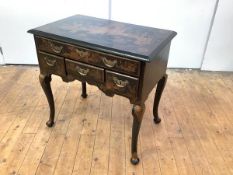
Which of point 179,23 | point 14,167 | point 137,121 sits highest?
point 179,23

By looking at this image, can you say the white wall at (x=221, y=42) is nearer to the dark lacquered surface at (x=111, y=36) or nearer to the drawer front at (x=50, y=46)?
the dark lacquered surface at (x=111, y=36)

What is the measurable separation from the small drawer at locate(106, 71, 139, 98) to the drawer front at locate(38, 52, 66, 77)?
1.07 ft

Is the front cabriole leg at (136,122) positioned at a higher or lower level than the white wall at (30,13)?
lower

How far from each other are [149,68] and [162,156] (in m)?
0.71

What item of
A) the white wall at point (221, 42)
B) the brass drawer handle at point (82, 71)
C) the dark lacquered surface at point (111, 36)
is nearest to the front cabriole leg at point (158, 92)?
the dark lacquered surface at point (111, 36)

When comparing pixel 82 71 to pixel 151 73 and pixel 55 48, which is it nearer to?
pixel 55 48

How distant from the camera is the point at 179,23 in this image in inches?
95.9

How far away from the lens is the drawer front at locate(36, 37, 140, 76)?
115 cm

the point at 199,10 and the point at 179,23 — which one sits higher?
the point at 199,10

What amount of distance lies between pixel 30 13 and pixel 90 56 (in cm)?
150

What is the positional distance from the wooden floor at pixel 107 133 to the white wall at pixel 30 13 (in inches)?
19.4

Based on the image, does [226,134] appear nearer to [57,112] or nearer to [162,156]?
[162,156]

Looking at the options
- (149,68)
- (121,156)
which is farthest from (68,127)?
(149,68)

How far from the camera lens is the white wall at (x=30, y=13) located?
2326 millimetres
